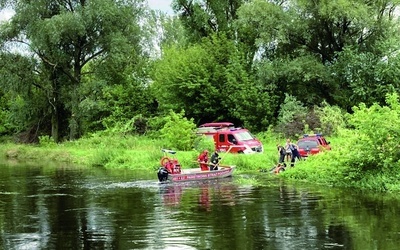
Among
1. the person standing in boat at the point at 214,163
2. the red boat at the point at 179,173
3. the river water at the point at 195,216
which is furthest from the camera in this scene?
the person standing in boat at the point at 214,163

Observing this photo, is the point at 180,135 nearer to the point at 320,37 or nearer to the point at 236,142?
the point at 236,142

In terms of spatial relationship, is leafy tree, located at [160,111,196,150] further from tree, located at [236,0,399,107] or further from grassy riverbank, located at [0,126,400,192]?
tree, located at [236,0,399,107]

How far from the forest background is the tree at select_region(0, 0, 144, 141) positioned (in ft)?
0.35

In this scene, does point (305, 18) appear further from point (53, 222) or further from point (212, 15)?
point (53, 222)

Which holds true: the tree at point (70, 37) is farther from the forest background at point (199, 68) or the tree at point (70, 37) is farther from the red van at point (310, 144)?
the red van at point (310, 144)

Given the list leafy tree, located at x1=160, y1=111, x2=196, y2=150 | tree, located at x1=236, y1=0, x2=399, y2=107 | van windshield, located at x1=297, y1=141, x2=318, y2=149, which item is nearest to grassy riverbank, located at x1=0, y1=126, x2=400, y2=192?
van windshield, located at x1=297, y1=141, x2=318, y2=149

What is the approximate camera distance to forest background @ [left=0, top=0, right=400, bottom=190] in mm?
44406

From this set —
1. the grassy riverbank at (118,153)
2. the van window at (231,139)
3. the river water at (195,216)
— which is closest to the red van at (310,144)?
the grassy riverbank at (118,153)

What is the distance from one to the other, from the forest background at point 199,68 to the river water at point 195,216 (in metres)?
15.0

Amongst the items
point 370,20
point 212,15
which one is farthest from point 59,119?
point 370,20

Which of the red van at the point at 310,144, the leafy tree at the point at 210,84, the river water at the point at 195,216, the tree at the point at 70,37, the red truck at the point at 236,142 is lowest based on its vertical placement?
the river water at the point at 195,216

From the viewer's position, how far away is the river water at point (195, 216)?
14008 millimetres

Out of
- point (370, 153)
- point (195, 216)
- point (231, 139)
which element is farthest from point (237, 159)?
point (195, 216)

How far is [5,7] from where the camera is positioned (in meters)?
51.9
